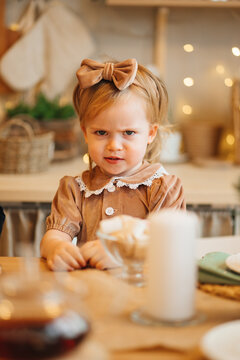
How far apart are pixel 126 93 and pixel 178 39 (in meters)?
1.51

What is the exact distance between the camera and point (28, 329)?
604mm

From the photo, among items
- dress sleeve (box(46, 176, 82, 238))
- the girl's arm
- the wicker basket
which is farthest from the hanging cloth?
the girl's arm

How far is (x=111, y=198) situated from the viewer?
133cm

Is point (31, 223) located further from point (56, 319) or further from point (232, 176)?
point (56, 319)

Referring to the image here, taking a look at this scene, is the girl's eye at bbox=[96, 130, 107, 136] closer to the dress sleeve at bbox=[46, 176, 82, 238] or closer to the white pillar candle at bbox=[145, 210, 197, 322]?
the dress sleeve at bbox=[46, 176, 82, 238]

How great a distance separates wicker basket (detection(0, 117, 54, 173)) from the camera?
217 centimetres

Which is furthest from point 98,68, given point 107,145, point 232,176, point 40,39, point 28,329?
point 40,39

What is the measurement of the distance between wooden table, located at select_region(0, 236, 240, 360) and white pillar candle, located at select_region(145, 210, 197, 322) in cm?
3

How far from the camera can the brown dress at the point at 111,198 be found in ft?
4.25

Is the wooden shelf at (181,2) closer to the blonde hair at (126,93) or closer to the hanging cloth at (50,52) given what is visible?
the hanging cloth at (50,52)

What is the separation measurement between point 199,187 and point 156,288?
1364 mm

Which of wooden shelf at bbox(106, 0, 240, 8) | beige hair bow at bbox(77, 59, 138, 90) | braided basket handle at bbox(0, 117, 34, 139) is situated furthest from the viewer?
wooden shelf at bbox(106, 0, 240, 8)

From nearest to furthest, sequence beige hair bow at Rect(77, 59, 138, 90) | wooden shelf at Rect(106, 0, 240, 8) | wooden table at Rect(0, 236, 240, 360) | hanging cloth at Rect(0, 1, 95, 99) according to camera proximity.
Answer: wooden table at Rect(0, 236, 240, 360)
beige hair bow at Rect(77, 59, 138, 90)
wooden shelf at Rect(106, 0, 240, 8)
hanging cloth at Rect(0, 1, 95, 99)

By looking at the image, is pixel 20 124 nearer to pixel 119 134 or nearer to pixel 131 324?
pixel 119 134
